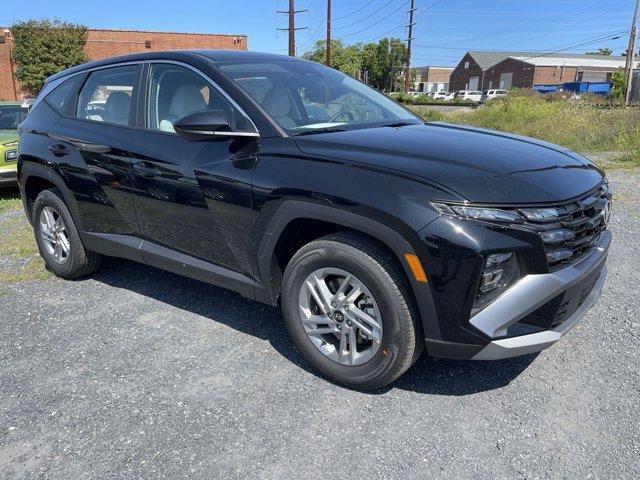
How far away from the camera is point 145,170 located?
11.6 feet

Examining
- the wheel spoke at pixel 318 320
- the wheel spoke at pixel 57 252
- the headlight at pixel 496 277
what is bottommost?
the wheel spoke at pixel 57 252

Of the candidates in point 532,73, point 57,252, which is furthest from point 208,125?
point 532,73

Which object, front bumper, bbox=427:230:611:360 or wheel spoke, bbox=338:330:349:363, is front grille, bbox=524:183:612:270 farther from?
wheel spoke, bbox=338:330:349:363

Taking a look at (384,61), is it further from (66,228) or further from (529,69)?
(66,228)

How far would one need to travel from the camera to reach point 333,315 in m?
2.87

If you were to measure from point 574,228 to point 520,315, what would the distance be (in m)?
0.52

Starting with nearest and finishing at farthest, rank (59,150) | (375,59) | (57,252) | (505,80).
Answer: (59,150) → (57,252) → (375,59) → (505,80)

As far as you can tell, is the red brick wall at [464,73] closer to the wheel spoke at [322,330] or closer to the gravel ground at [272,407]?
the gravel ground at [272,407]

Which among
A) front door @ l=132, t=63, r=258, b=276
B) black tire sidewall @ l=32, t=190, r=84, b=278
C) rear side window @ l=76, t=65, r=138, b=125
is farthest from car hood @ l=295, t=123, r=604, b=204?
black tire sidewall @ l=32, t=190, r=84, b=278

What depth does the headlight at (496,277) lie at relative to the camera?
7.83ft

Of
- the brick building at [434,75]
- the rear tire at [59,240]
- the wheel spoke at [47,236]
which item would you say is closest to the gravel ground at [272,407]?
the rear tire at [59,240]

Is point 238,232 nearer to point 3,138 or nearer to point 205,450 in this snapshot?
point 205,450

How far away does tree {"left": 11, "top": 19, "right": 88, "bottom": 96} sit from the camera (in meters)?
38.0

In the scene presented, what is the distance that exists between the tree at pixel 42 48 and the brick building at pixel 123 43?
77.0 inches
